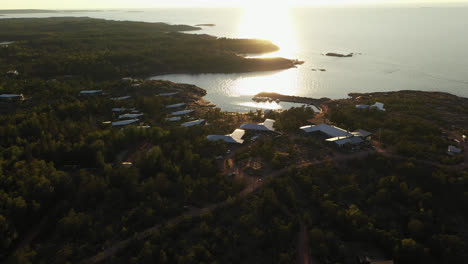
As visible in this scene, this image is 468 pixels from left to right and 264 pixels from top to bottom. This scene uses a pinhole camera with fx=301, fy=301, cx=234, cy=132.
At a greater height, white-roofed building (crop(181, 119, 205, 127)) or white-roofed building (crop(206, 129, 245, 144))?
white-roofed building (crop(181, 119, 205, 127))

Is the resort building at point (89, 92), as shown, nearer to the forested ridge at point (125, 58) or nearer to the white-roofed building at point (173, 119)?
the forested ridge at point (125, 58)

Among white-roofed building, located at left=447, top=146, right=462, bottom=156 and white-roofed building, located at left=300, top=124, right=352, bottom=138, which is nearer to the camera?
white-roofed building, located at left=447, top=146, right=462, bottom=156

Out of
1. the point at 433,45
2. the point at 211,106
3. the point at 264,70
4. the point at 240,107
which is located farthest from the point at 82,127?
the point at 433,45

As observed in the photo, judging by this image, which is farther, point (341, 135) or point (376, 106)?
point (376, 106)

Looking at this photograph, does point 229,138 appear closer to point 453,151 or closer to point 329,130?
point 329,130

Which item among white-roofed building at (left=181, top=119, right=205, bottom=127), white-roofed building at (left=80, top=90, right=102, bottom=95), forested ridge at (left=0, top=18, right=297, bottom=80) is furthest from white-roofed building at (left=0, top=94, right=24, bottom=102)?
white-roofed building at (left=181, top=119, right=205, bottom=127)

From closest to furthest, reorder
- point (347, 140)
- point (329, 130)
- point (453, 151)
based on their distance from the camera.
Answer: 1. point (453, 151)
2. point (347, 140)
3. point (329, 130)

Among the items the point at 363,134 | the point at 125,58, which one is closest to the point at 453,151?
the point at 363,134

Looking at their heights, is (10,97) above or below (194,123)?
above

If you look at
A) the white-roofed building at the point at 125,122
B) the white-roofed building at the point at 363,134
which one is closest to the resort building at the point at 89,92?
the white-roofed building at the point at 125,122

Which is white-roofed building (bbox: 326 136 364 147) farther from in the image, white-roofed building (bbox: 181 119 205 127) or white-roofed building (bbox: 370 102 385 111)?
white-roofed building (bbox: 181 119 205 127)

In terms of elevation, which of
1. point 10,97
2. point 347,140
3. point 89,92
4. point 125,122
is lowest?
point 125,122
